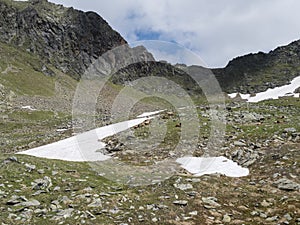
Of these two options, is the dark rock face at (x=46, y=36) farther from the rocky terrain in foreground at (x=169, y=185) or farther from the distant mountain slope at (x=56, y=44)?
the rocky terrain in foreground at (x=169, y=185)

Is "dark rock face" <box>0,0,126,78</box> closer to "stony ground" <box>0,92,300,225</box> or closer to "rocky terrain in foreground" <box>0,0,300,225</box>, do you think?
"rocky terrain in foreground" <box>0,0,300,225</box>

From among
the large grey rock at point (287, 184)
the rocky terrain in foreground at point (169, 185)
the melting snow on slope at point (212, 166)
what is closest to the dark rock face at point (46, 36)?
the rocky terrain in foreground at point (169, 185)

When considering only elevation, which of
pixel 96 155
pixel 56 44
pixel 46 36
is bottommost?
pixel 96 155

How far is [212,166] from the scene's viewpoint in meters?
22.8

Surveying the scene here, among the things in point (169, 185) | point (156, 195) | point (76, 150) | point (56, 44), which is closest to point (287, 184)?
point (169, 185)

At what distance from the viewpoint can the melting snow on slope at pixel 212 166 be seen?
2127 cm

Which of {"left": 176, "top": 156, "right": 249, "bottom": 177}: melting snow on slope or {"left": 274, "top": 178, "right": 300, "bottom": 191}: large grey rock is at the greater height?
{"left": 176, "top": 156, "right": 249, "bottom": 177}: melting snow on slope

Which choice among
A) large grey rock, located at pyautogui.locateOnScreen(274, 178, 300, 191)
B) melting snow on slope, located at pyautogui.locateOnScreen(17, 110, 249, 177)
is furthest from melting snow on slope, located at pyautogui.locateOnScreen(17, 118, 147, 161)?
large grey rock, located at pyautogui.locateOnScreen(274, 178, 300, 191)

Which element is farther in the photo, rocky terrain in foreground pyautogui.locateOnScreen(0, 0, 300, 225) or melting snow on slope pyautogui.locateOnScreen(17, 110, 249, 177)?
melting snow on slope pyautogui.locateOnScreen(17, 110, 249, 177)

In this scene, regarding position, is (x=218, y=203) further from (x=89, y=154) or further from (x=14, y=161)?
(x=89, y=154)

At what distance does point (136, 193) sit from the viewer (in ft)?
54.6

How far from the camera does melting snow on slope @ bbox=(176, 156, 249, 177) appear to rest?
837 inches

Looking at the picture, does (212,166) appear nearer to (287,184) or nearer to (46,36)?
(287,184)

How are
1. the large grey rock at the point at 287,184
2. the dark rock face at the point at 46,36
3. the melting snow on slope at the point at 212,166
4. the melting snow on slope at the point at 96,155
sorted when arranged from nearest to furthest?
1. the large grey rock at the point at 287,184
2. the melting snow on slope at the point at 212,166
3. the melting snow on slope at the point at 96,155
4. the dark rock face at the point at 46,36
